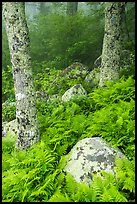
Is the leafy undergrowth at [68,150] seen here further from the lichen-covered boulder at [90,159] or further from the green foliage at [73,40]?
the green foliage at [73,40]

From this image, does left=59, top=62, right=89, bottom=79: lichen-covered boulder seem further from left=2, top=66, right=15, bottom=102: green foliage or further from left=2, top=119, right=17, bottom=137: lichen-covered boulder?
left=2, top=119, right=17, bottom=137: lichen-covered boulder

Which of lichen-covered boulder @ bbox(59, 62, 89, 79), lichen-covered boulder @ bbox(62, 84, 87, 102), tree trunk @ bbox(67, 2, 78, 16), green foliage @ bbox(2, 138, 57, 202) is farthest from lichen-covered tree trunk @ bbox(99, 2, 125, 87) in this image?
tree trunk @ bbox(67, 2, 78, 16)

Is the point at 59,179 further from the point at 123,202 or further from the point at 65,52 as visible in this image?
Answer: the point at 65,52

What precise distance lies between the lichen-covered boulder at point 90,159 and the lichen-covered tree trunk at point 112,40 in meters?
3.37

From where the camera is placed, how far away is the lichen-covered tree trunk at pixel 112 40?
8.49 m

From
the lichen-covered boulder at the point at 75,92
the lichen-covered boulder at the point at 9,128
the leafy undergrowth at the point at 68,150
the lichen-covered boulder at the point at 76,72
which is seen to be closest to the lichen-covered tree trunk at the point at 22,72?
the leafy undergrowth at the point at 68,150

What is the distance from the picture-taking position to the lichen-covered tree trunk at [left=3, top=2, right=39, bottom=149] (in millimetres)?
6258

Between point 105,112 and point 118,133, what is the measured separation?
2.58ft

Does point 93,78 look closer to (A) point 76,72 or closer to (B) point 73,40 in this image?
(A) point 76,72

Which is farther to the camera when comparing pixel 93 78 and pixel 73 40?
pixel 73 40

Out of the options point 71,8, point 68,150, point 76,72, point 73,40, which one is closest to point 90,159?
point 68,150

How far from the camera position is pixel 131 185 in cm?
496

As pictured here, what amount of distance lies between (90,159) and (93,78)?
214 inches

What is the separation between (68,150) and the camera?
264 inches
